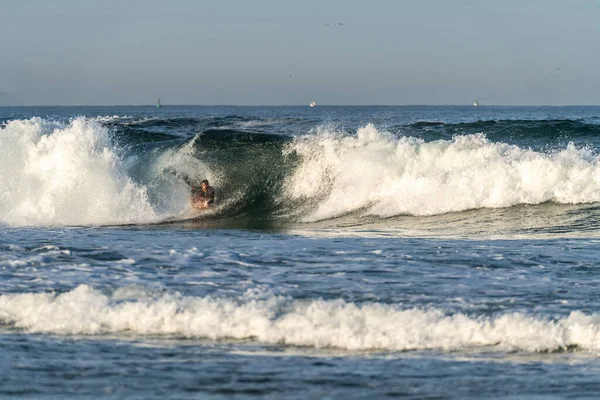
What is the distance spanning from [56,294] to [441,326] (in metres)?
4.07

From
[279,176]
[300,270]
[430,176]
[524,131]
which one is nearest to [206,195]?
[279,176]

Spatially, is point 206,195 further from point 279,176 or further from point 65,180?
point 65,180

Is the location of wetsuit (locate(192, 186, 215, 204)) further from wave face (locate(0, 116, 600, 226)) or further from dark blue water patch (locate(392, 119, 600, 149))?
dark blue water patch (locate(392, 119, 600, 149))

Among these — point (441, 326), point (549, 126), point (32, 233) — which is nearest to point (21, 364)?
point (441, 326)

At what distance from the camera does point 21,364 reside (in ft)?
22.7

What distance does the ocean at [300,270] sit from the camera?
21.9 ft

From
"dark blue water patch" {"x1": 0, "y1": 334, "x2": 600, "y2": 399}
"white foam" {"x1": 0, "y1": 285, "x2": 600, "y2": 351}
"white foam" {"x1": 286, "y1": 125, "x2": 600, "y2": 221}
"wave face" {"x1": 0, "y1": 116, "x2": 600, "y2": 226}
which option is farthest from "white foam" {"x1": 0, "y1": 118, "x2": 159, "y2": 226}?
"dark blue water patch" {"x1": 0, "y1": 334, "x2": 600, "y2": 399}

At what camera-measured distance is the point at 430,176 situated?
1905 cm

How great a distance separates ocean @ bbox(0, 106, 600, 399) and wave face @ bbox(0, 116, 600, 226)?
2.0 inches

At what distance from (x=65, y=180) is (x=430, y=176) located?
27.1 feet

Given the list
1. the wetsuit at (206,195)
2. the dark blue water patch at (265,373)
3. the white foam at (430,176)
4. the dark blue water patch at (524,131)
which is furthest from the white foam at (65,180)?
the dark blue water patch at (524,131)

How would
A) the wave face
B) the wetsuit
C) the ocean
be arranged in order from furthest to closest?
the wetsuit → the wave face → the ocean

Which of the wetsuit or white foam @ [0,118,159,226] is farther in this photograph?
the wetsuit

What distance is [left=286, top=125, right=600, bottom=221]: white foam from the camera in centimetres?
1812
